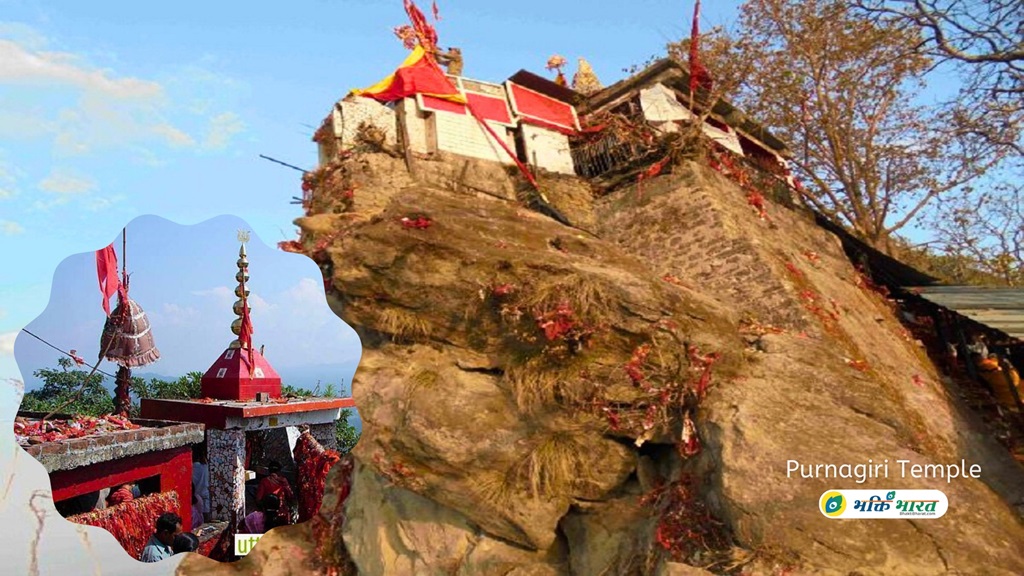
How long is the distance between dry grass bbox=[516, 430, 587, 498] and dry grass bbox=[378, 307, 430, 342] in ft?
6.47

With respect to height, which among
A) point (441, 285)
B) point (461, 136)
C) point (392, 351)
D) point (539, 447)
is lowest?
point (539, 447)

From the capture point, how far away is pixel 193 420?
11.1 metres

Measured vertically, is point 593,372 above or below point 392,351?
below

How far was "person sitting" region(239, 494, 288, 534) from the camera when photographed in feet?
29.8

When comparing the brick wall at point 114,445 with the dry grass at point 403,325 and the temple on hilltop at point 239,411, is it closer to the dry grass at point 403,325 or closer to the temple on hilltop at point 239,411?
the temple on hilltop at point 239,411

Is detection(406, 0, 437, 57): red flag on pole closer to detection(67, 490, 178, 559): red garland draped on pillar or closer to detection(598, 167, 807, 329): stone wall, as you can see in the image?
detection(598, 167, 807, 329): stone wall

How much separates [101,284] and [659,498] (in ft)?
29.3

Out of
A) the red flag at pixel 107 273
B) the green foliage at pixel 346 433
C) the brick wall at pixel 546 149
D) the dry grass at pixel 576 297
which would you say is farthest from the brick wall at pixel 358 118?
the green foliage at pixel 346 433

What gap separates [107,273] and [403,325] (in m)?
5.72

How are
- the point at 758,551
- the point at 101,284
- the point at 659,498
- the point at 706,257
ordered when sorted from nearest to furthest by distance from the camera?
the point at 758,551 → the point at 659,498 → the point at 706,257 → the point at 101,284

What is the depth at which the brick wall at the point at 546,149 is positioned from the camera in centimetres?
1083

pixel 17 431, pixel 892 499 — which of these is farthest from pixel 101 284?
pixel 892 499

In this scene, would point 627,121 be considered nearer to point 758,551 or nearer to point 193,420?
point 758,551

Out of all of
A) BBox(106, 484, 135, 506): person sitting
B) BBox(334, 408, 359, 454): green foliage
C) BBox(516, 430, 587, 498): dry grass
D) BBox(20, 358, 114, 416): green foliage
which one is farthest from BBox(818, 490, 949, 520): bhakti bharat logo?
BBox(334, 408, 359, 454): green foliage
